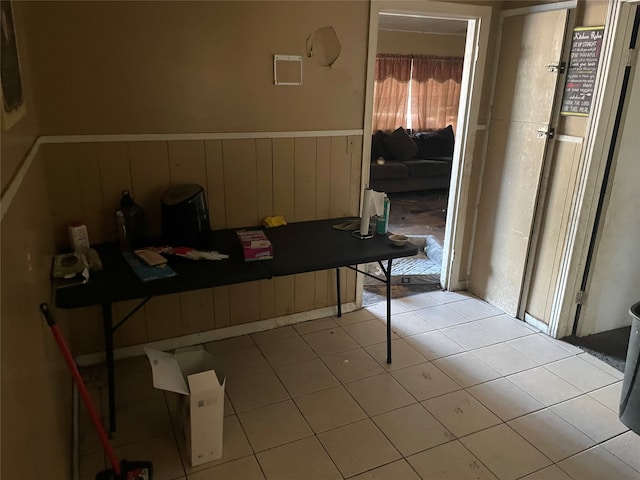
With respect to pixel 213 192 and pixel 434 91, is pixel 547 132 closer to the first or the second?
pixel 213 192

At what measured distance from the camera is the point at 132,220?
2.35 meters

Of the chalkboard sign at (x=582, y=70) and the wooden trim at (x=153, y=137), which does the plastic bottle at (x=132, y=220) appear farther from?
the chalkboard sign at (x=582, y=70)

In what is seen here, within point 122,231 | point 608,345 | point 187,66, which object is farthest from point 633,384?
point 187,66

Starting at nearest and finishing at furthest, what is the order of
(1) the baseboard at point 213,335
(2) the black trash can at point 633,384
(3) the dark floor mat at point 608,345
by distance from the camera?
(2) the black trash can at point 633,384, (1) the baseboard at point 213,335, (3) the dark floor mat at point 608,345

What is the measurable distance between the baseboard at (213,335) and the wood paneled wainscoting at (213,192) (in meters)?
0.03

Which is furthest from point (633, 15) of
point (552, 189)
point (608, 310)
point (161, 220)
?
point (161, 220)

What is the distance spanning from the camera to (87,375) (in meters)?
2.46

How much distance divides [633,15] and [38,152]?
298 cm

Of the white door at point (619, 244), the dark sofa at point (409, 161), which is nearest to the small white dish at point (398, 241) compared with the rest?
the white door at point (619, 244)

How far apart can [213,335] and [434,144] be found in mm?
5533

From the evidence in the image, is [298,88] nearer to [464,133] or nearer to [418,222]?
[464,133]

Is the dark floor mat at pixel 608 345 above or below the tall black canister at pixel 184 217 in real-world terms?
below

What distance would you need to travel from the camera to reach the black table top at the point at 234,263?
1887 millimetres

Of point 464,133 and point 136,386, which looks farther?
point 464,133
